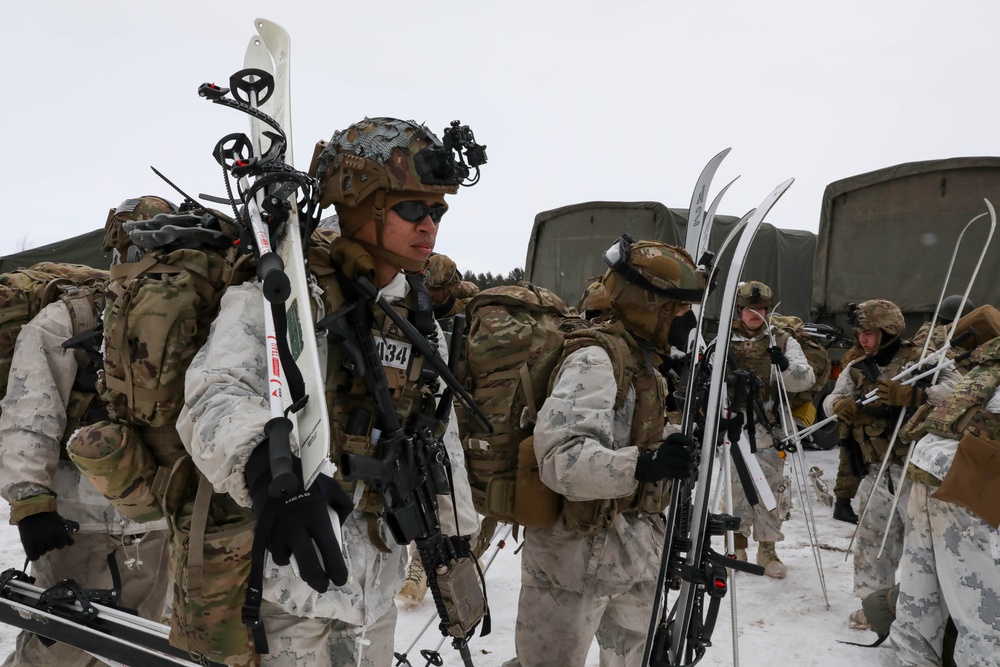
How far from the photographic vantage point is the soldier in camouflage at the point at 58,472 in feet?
9.34

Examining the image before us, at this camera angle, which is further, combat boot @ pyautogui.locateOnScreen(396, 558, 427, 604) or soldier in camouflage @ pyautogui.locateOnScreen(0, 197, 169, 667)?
combat boot @ pyautogui.locateOnScreen(396, 558, 427, 604)

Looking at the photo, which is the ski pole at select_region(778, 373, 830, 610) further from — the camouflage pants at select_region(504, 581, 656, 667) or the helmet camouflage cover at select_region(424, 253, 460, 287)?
the camouflage pants at select_region(504, 581, 656, 667)

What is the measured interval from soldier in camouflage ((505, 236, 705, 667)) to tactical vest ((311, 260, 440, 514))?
690 mm

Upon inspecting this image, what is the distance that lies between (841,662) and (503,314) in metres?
3.01

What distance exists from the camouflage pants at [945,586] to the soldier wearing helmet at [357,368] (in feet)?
8.19

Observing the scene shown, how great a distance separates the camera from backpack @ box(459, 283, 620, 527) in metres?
2.88

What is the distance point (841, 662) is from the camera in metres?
4.36

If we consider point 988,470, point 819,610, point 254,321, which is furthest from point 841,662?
point 254,321

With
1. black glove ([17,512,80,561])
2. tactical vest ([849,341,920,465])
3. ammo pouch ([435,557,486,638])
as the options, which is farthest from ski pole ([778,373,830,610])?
black glove ([17,512,80,561])

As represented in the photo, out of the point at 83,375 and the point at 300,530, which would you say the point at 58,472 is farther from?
the point at 300,530

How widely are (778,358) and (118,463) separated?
17.1ft

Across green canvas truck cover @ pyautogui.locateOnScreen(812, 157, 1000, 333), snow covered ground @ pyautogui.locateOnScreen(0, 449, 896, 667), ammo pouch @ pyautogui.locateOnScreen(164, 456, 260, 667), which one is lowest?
snow covered ground @ pyautogui.locateOnScreen(0, 449, 896, 667)

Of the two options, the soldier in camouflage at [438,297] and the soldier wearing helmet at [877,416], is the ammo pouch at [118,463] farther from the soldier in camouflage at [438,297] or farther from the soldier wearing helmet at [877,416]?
the soldier wearing helmet at [877,416]

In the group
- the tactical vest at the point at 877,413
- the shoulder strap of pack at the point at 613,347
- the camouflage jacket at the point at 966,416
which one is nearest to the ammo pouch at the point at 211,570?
the shoulder strap of pack at the point at 613,347
